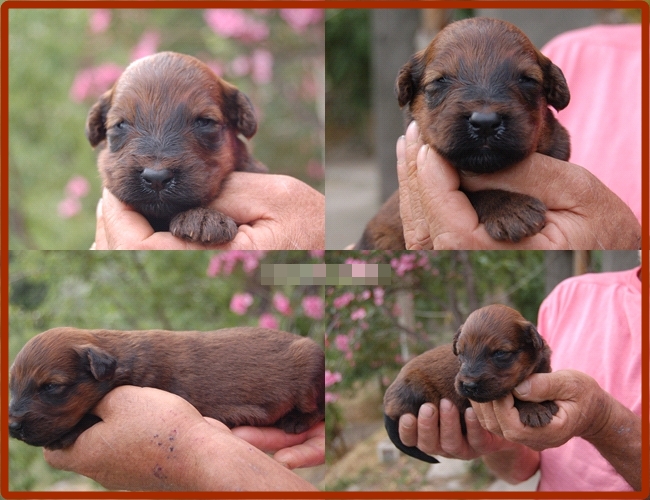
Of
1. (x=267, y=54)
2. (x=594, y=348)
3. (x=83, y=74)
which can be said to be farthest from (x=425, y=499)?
(x=83, y=74)

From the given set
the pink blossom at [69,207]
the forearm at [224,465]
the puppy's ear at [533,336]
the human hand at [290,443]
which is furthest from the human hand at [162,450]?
the pink blossom at [69,207]

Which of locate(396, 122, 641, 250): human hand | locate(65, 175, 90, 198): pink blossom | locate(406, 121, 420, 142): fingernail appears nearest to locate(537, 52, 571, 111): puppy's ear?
locate(396, 122, 641, 250): human hand

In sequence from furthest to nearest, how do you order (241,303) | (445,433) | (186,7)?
1. (241,303)
2. (445,433)
3. (186,7)

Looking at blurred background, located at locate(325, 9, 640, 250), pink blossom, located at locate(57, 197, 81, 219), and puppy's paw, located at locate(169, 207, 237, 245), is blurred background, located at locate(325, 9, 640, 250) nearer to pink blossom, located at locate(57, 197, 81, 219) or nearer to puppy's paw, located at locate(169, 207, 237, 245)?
puppy's paw, located at locate(169, 207, 237, 245)

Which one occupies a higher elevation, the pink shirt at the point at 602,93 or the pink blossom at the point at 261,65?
the pink blossom at the point at 261,65

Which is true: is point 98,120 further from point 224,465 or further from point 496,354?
point 496,354

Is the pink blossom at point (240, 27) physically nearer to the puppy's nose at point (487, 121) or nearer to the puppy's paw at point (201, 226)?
the puppy's paw at point (201, 226)

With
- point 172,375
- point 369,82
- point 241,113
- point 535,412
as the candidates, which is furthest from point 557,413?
point 369,82
